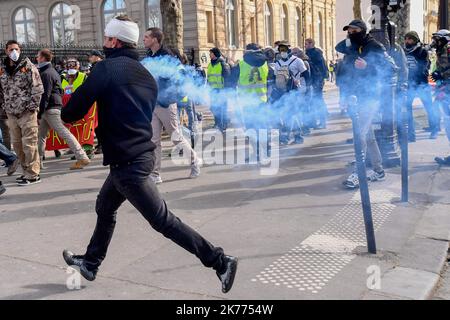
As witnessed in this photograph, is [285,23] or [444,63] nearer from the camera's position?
[444,63]

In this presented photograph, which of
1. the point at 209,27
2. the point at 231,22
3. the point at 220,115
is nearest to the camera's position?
the point at 220,115

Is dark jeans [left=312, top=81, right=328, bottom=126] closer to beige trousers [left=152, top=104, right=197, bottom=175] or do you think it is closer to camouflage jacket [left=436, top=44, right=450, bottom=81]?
camouflage jacket [left=436, top=44, right=450, bottom=81]

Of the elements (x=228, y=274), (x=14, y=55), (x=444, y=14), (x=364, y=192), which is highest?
(x=444, y=14)

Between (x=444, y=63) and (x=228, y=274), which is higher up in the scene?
(x=444, y=63)

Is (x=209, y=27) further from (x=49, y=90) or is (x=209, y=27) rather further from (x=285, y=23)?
(x=49, y=90)

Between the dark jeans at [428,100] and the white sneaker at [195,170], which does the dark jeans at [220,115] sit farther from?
the white sneaker at [195,170]

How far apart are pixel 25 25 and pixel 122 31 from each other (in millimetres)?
32736

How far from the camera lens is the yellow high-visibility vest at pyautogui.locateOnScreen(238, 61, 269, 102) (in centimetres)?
945

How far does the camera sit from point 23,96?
25.3ft

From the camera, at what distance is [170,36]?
Result: 13945 millimetres

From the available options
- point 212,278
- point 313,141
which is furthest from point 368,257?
point 313,141

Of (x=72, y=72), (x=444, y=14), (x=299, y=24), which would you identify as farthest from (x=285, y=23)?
(x=72, y=72)

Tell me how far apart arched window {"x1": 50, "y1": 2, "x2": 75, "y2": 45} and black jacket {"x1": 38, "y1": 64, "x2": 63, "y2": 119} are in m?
24.8
